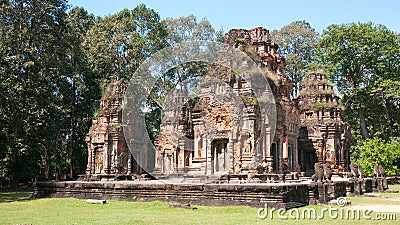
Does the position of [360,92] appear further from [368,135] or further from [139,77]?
[139,77]

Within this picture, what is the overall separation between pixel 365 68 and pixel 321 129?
8653 mm

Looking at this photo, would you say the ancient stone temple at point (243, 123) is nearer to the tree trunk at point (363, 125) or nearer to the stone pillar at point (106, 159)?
the stone pillar at point (106, 159)

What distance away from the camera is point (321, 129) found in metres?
31.6

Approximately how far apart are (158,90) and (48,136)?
12730 millimetres

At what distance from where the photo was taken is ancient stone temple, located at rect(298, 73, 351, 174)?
103 ft

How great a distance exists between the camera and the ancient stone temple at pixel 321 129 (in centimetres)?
3141

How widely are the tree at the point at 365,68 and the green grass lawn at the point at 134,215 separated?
955 inches

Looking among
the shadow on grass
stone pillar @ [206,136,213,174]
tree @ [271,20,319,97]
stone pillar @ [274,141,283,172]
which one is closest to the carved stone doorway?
stone pillar @ [206,136,213,174]

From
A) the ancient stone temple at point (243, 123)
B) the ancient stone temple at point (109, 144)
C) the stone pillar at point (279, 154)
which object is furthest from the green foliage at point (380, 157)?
the ancient stone temple at point (109, 144)

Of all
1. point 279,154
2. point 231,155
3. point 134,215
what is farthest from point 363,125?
point 134,215

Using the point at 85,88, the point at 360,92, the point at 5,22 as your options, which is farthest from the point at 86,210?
the point at 360,92

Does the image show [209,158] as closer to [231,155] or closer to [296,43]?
[231,155]

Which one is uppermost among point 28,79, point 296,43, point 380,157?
point 296,43

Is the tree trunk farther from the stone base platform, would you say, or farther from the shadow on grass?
the shadow on grass
